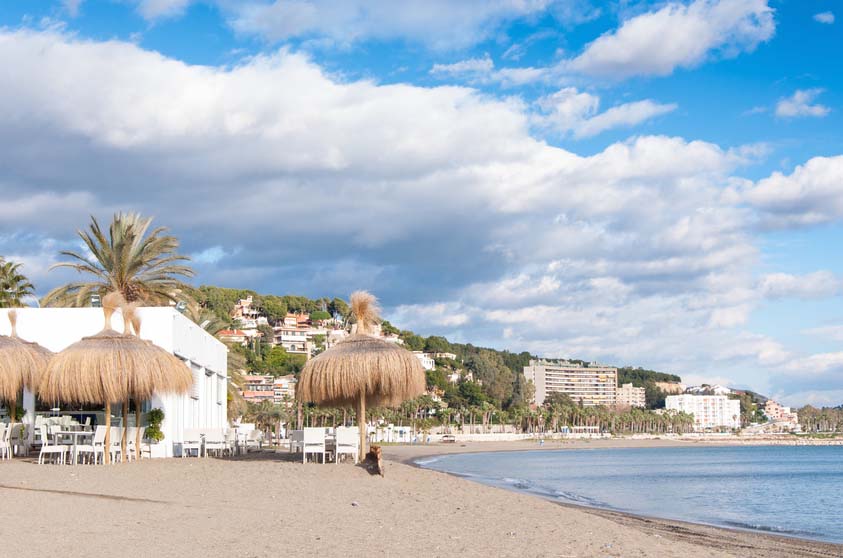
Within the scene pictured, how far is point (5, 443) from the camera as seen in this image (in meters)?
18.3

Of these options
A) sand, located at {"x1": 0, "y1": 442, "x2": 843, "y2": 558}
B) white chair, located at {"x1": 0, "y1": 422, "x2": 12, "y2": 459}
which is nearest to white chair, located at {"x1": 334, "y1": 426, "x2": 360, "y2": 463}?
sand, located at {"x1": 0, "y1": 442, "x2": 843, "y2": 558}

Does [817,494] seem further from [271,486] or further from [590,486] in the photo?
[271,486]

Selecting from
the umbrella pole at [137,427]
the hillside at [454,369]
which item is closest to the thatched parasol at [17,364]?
the umbrella pole at [137,427]

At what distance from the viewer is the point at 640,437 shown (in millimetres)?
157250

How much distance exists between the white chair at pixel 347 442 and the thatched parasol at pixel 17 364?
654 centimetres

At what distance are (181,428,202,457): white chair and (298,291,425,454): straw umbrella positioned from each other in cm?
365

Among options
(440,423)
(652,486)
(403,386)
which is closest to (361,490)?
(403,386)

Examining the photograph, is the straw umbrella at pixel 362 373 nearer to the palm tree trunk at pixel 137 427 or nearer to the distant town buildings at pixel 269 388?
the palm tree trunk at pixel 137 427

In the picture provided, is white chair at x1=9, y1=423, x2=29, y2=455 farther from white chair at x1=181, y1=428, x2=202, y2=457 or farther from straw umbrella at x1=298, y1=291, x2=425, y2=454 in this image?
straw umbrella at x1=298, y1=291, x2=425, y2=454

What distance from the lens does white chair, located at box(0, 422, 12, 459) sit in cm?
1836

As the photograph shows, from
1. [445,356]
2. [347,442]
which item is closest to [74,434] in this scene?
[347,442]

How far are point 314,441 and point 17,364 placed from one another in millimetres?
6407

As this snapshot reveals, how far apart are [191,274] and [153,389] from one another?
12.4m

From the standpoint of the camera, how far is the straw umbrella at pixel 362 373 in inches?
684
